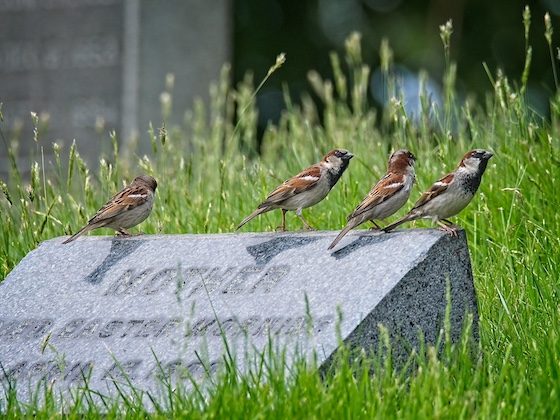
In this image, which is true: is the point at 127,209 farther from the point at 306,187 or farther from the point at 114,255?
the point at 306,187

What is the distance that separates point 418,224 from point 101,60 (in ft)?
20.3

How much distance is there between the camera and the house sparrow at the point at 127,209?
15.5 ft

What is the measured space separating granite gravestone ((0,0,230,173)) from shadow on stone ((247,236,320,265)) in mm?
6637

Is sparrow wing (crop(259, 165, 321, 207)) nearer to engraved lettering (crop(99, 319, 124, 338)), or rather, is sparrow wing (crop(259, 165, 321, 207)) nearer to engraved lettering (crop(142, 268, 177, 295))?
engraved lettering (crop(142, 268, 177, 295))

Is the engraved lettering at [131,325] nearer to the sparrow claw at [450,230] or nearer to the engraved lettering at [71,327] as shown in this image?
the engraved lettering at [71,327]

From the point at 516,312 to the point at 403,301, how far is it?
2.88ft

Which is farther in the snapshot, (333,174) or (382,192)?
(333,174)

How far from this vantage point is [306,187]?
4.48 metres

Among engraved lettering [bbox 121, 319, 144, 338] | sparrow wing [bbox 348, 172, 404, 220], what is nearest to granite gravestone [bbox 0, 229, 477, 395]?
engraved lettering [bbox 121, 319, 144, 338]

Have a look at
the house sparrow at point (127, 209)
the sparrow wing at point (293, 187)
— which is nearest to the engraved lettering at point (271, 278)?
the sparrow wing at point (293, 187)

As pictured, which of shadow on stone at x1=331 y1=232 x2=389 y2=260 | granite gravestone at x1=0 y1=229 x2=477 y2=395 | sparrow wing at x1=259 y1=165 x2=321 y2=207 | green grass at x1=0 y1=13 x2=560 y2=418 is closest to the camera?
green grass at x1=0 y1=13 x2=560 y2=418

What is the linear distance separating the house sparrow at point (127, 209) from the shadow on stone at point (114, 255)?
0.10m

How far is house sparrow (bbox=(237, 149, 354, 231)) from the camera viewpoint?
4.48m

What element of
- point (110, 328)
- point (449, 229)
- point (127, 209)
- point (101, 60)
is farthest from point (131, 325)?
point (101, 60)
